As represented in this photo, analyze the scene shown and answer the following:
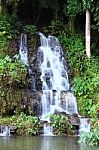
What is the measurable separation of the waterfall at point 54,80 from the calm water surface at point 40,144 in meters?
3.30

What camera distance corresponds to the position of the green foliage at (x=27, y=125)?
15876mm

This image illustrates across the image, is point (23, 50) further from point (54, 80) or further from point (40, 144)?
point (40, 144)

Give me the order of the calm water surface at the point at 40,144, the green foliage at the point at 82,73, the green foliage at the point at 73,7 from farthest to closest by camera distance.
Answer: the green foliage at the point at 73,7 < the green foliage at the point at 82,73 < the calm water surface at the point at 40,144

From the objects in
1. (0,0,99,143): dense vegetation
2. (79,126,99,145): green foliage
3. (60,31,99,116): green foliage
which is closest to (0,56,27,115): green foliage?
(0,0,99,143): dense vegetation

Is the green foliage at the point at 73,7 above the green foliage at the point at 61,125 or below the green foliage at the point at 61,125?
above

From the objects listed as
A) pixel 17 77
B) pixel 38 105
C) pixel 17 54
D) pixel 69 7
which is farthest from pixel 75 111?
pixel 69 7

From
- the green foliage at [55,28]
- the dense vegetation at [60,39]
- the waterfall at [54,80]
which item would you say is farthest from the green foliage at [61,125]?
the green foliage at [55,28]

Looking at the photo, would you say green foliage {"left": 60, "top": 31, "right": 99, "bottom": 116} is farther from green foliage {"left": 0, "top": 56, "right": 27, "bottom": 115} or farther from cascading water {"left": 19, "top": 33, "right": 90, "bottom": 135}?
green foliage {"left": 0, "top": 56, "right": 27, "bottom": 115}

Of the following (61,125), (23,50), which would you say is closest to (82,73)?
(23,50)

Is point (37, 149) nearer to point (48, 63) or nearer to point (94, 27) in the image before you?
point (48, 63)

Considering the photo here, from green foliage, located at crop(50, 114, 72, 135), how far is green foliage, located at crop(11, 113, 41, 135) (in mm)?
621

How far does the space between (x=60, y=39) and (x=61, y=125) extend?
7.60 m

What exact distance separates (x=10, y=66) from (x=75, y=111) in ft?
11.2

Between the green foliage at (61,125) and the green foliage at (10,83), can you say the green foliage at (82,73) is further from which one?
the green foliage at (10,83)
